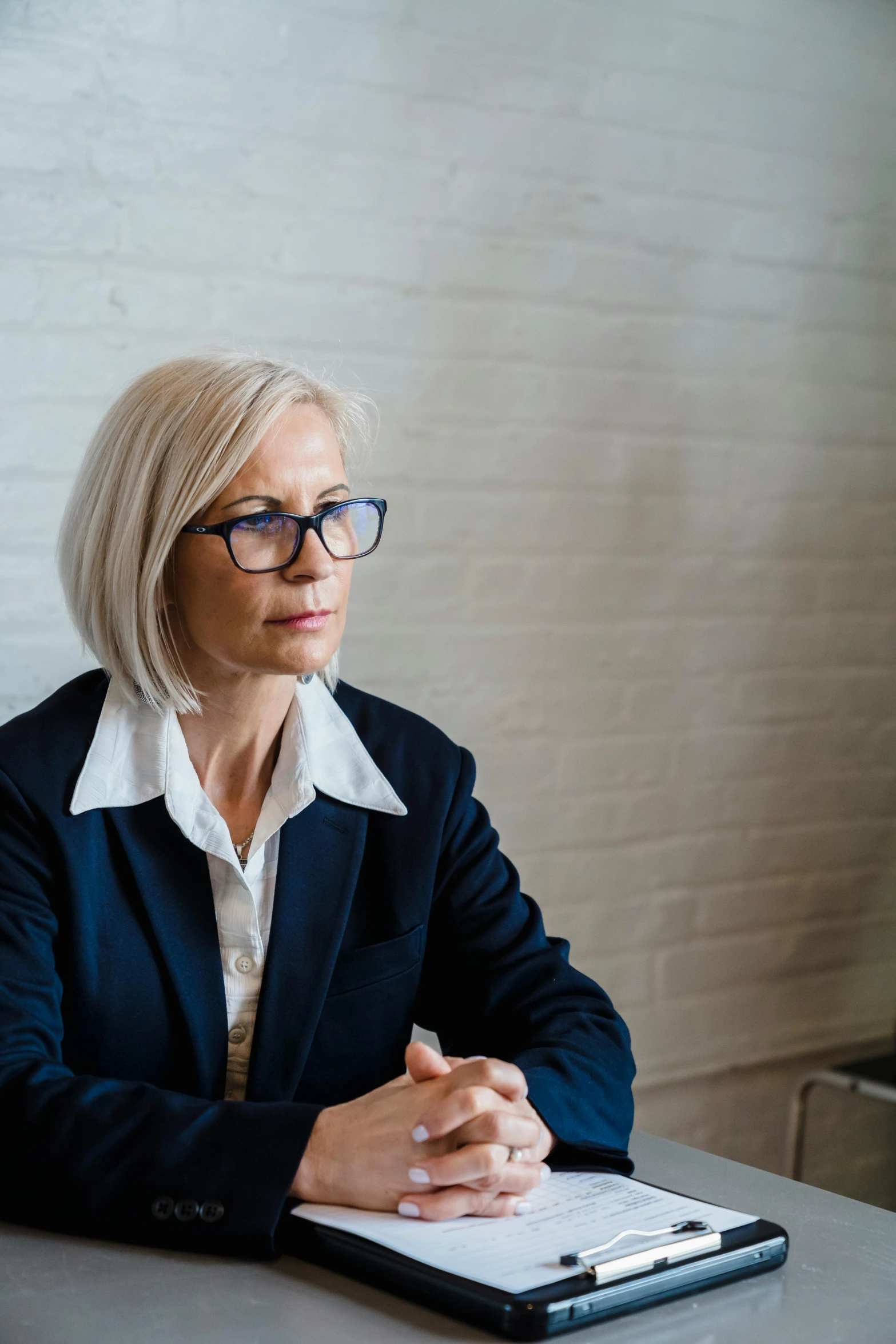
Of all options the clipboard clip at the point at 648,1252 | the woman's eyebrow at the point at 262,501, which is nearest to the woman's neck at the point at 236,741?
the woman's eyebrow at the point at 262,501

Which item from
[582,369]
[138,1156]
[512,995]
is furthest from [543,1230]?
[582,369]

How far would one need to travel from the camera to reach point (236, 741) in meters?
1.66

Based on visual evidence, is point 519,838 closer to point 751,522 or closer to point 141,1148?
point 751,522

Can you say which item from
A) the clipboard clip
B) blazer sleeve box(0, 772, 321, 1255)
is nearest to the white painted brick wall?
blazer sleeve box(0, 772, 321, 1255)

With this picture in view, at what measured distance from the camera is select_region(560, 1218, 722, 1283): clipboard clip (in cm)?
107

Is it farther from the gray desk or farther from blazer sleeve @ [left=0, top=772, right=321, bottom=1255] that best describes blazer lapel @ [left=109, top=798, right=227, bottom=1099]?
the gray desk

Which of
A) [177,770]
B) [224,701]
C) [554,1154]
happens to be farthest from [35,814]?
[554,1154]

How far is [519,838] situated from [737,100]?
4.66 feet

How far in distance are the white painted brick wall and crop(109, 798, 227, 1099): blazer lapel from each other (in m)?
0.59

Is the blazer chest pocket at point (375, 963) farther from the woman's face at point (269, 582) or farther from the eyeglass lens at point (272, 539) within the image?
the eyeglass lens at point (272, 539)

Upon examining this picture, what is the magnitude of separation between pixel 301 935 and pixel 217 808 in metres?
0.18

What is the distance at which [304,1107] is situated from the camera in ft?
4.13

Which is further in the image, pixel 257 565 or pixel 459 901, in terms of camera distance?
pixel 459 901

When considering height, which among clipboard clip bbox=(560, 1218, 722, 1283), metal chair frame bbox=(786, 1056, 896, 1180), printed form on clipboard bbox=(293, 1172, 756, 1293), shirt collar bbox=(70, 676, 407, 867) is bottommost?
metal chair frame bbox=(786, 1056, 896, 1180)
